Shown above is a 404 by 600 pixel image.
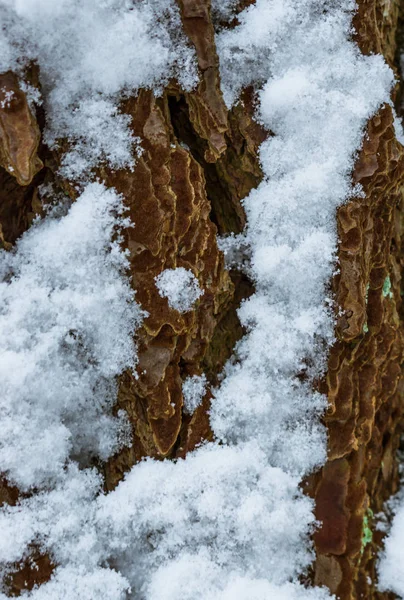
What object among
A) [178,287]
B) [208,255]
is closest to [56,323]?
[178,287]

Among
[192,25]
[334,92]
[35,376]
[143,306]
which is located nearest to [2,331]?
[35,376]

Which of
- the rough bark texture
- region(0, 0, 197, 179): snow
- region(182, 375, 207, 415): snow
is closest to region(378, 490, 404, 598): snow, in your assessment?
the rough bark texture

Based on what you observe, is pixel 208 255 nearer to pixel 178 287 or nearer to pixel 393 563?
pixel 178 287

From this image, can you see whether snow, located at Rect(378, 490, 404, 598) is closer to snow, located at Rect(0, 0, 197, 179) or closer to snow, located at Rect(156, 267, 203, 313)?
snow, located at Rect(156, 267, 203, 313)

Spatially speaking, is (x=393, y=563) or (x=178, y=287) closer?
(x=178, y=287)

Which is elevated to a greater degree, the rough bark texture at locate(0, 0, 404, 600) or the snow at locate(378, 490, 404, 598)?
the rough bark texture at locate(0, 0, 404, 600)

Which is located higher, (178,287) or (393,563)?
(178,287)
